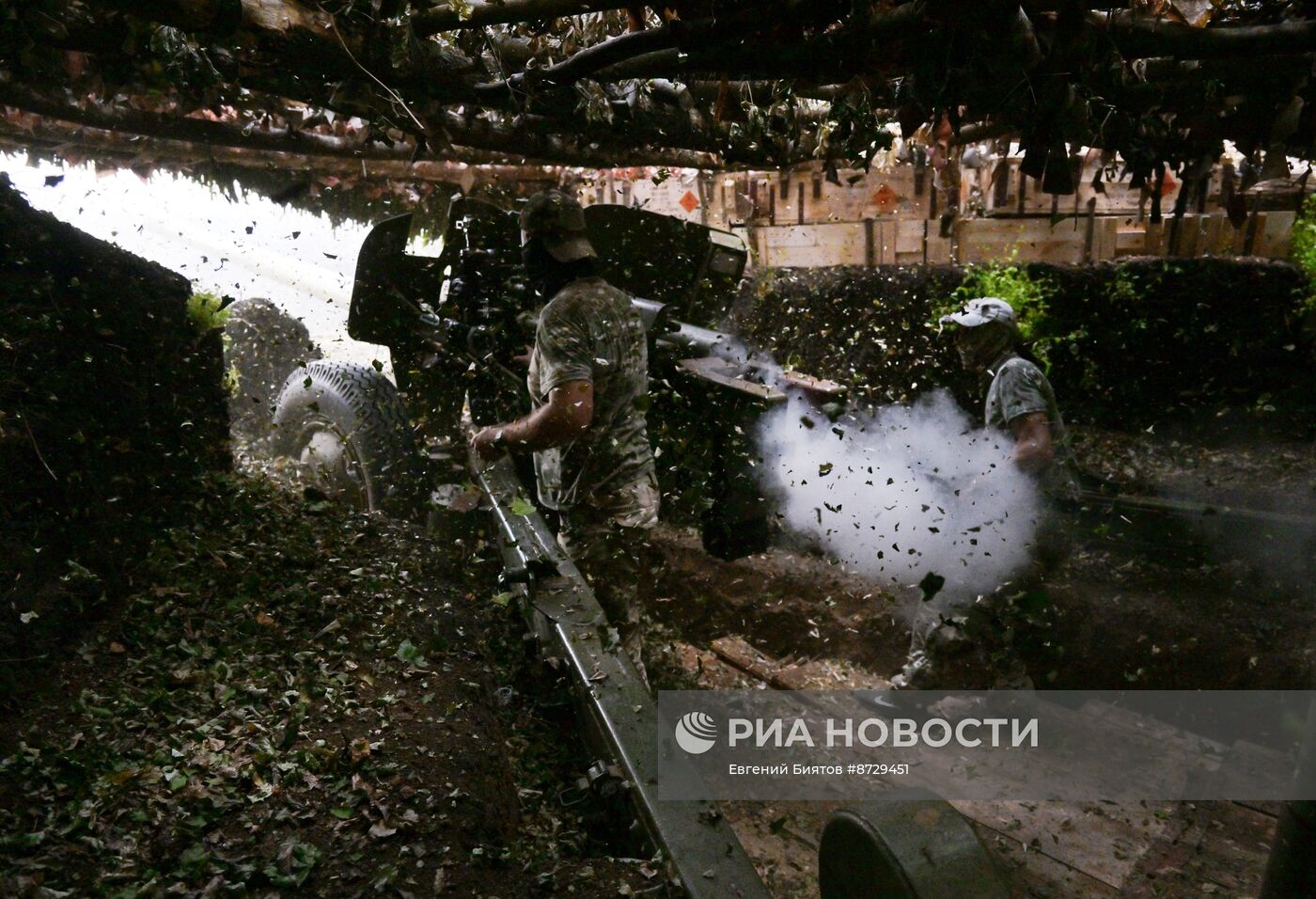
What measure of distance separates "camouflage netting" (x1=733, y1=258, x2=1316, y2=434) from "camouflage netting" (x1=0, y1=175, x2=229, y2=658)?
670 centimetres

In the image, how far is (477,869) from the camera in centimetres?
233

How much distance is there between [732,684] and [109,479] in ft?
12.0

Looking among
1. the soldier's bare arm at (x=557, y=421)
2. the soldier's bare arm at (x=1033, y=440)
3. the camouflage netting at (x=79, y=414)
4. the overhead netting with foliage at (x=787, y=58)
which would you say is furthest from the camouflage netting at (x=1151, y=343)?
the camouflage netting at (x=79, y=414)

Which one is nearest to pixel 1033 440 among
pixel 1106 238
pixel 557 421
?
pixel 557 421

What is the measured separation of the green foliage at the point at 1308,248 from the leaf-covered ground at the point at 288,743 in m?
7.20

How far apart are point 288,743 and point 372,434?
9.75 feet

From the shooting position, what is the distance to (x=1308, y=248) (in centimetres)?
668

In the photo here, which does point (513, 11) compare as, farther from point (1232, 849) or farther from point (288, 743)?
point (1232, 849)

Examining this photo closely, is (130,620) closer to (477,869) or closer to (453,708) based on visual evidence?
(453,708)

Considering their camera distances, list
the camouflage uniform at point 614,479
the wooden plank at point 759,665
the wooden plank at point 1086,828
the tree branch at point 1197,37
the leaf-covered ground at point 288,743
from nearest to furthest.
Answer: the leaf-covered ground at point 288,743, the tree branch at point 1197,37, the wooden plank at point 1086,828, the camouflage uniform at point 614,479, the wooden plank at point 759,665

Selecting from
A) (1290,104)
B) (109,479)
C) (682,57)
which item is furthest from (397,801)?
(1290,104)

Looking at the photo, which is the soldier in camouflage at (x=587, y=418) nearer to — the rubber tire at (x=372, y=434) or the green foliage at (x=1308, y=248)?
the rubber tire at (x=372, y=434)

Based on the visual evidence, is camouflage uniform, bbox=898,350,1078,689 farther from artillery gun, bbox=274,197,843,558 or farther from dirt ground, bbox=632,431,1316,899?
artillery gun, bbox=274,197,843,558

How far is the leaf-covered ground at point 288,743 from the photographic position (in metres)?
2.06
